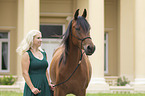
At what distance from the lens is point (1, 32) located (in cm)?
2077

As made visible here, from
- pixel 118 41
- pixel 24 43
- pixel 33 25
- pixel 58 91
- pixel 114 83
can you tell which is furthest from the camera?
pixel 118 41

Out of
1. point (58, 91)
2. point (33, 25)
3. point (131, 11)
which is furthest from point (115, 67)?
point (58, 91)

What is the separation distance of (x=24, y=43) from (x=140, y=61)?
11510 mm

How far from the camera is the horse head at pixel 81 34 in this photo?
241 inches

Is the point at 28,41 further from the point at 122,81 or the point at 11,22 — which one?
the point at 11,22

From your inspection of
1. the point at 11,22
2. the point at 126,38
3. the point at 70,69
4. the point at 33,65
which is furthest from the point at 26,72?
the point at 11,22

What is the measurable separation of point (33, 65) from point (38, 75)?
232 mm

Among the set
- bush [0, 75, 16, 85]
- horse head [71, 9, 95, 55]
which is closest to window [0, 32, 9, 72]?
bush [0, 75, 16, 85]

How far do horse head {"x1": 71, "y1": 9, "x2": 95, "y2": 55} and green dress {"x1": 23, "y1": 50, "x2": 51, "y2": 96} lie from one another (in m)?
0.72

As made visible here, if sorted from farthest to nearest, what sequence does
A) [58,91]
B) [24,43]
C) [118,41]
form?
[118,41] → [58,91] → [24,43]

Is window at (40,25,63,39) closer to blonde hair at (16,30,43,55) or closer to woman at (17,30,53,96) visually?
woman at (17,30,53,96)

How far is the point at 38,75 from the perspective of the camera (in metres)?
6.52

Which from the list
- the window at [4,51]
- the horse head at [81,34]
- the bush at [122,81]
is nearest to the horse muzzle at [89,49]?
the horse head at [81,34]

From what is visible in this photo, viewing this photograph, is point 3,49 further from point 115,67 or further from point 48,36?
point 115,67
